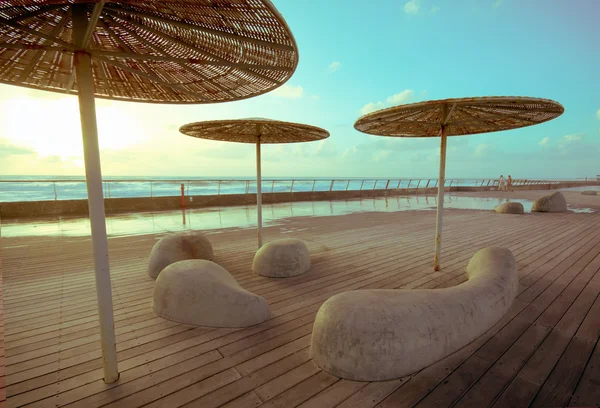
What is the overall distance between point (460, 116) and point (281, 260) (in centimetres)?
410

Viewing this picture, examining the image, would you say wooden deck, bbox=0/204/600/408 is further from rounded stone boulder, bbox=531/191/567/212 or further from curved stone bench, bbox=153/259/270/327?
rounded stone boulder, bbox=531/191/567/212

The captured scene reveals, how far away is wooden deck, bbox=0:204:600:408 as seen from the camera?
212cm

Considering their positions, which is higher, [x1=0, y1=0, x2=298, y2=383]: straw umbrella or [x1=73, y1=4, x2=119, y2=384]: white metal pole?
[x1=0, y1=0, x2=298, y2=383]: straw umbrella

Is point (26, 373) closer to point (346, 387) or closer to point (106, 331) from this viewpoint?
point (106, 331)

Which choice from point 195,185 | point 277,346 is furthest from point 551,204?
point 195,185

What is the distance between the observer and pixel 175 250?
4844 millimetres

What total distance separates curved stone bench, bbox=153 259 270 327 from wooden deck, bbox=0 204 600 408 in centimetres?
12

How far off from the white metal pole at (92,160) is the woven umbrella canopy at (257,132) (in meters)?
2.71

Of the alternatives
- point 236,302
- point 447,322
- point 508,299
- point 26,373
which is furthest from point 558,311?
point 26,373

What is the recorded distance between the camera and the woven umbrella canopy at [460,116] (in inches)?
147

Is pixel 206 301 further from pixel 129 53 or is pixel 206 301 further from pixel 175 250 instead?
pixel 129 53

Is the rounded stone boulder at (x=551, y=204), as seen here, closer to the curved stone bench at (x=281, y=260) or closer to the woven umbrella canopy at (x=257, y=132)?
the woven umbrella canopy at (x=257, y=132)

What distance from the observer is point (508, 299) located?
336 cm

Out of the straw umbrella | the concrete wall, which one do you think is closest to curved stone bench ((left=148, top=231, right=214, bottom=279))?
the straw umbrella
